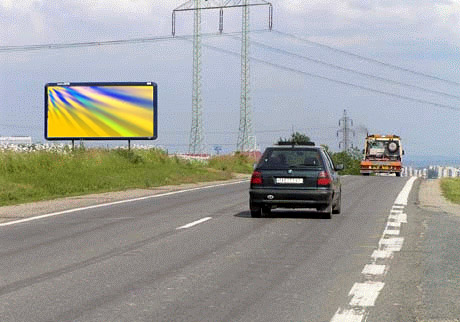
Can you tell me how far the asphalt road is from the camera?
817 centimetres

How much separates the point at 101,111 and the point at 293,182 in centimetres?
3133

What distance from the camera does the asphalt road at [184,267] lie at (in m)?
8.17

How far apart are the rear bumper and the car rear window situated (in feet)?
1.91

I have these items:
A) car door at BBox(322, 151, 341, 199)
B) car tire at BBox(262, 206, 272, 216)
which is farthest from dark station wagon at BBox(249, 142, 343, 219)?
car tire at BBox(262, 206, 272, 216)

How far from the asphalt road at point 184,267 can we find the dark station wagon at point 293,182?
14.1 inches

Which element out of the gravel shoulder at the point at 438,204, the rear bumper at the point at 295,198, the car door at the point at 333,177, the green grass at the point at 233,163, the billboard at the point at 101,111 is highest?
the billboard at the point at 101,111

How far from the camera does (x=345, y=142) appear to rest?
101125mm

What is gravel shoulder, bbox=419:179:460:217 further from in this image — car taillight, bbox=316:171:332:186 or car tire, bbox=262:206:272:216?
car tire, bbox=262:206:272:216

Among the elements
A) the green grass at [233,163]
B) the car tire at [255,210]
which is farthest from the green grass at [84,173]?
the car tire at [255,210]

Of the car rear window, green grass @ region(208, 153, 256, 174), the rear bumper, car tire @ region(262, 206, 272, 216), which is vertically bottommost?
green grass @ region(208, 153, 256, 174)

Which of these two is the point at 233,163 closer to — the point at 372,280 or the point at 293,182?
the point at 293,182

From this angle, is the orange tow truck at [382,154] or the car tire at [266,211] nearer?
the car tire at [266,211]

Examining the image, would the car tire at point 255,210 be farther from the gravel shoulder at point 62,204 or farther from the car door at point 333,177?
the gravel shoulder at point 62,204

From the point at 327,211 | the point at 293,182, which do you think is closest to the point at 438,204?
the point at 327,211
